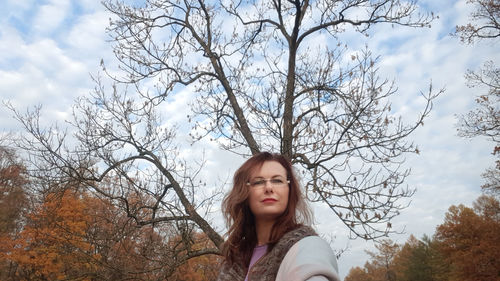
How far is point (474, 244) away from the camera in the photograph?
27.4 metres

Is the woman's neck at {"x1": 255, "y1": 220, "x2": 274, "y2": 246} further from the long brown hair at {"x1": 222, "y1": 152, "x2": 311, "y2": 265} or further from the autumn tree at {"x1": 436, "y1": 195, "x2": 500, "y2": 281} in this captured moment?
the autumn tree at {"x1": 436, "y1": 195, "x2": 500, "y2": 281}

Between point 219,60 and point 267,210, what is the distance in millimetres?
7151

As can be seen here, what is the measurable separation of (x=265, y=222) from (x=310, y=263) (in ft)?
2.33

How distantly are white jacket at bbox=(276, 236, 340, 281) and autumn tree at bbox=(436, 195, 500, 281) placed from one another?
80.9ft

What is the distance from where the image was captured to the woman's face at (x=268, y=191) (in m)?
1.96

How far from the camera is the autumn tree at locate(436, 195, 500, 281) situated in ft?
79.0

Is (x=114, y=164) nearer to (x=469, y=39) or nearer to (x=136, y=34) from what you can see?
(x=136, y=34)

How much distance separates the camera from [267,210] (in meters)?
1.94

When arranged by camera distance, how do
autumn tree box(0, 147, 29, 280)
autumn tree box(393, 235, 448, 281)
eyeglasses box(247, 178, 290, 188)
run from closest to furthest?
eyeglasses box(247, 178, 290, 188) → autumn tree box(0, 147, 29, 280) → autumn tree box(393, 235, 448, 281)

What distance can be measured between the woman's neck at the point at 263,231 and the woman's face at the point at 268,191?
3 cm

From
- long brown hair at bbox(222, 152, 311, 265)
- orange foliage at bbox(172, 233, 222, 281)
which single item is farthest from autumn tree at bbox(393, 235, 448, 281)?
long brown hair at bbox(222, 152, 311, 265)

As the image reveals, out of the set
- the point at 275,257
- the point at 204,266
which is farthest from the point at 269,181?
the point at 204,266

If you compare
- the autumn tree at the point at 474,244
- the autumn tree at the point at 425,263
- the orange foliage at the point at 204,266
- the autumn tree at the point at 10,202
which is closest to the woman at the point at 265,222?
the orange foliage at the point at 204,266

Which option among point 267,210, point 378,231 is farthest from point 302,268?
point 378,231
